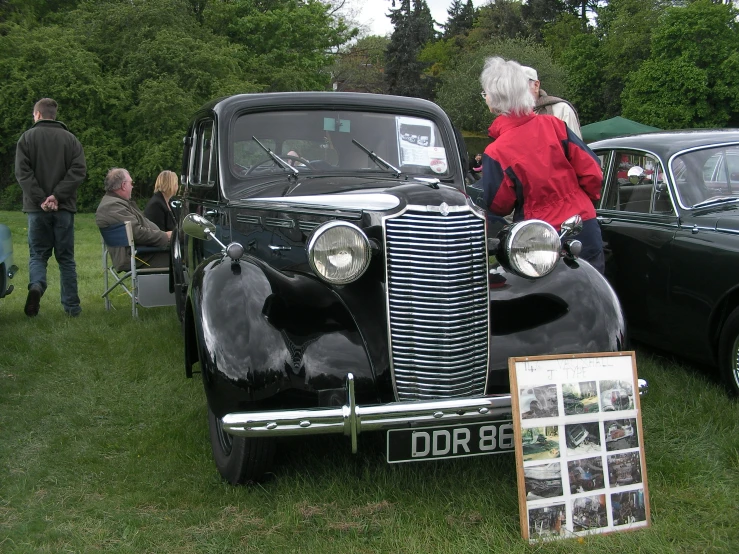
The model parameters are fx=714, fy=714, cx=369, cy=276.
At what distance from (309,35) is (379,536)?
25321 mm

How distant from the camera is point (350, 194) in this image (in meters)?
3.43

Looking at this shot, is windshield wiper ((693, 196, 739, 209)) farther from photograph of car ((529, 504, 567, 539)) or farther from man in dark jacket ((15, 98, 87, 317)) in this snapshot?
man in dark jacket ((15, 98, 87, 317))

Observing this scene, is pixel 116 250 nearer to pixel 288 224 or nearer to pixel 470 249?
pixel 288 224

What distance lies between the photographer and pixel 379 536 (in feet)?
9.05

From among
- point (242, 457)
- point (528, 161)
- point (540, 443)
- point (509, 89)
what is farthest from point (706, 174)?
point (242, 457)

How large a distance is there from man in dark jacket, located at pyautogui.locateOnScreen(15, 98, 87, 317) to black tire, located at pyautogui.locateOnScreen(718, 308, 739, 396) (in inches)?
219

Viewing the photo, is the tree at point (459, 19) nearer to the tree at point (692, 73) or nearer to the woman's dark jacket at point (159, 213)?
the tree at point (692, 73)

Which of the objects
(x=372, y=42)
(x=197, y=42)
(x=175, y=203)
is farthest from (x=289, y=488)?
(x=372, y=42)

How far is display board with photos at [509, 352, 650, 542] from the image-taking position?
2633 mm

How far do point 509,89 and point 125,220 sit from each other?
4.34 meters

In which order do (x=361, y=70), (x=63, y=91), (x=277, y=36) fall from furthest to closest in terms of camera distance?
(x=361, y=70)
(x=277, y=36)
(x=63, y=91)

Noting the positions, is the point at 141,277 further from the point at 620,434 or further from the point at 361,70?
the point at 361,70

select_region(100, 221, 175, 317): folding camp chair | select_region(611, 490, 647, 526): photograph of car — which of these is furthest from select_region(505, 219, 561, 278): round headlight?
select_region(100, 221, 175, 317): folding camp chair

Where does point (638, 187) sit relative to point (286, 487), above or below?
above
